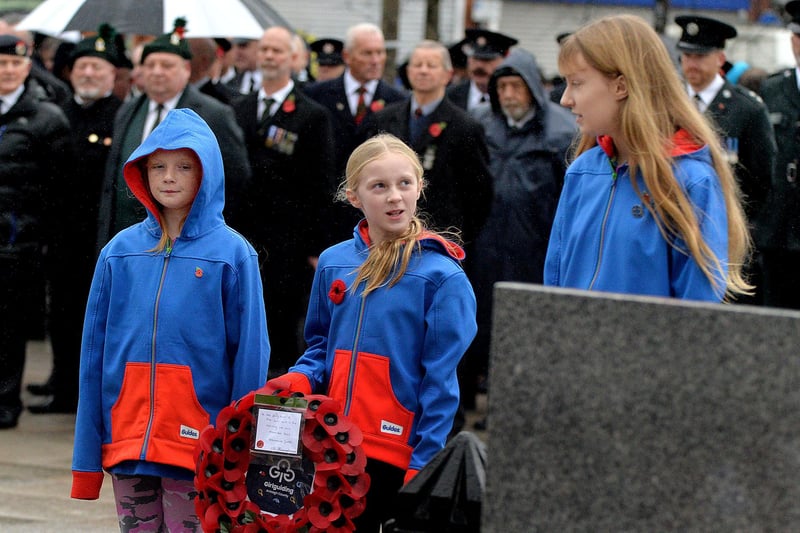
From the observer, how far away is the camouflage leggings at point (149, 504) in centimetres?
476

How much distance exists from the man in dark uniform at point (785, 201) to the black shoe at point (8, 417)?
4958 millimetres

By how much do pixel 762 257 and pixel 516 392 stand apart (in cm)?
635

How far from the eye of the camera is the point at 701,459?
9.84 ft

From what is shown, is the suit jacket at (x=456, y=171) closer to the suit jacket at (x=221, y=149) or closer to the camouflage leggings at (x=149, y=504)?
the suit jacket at (x=221, y=149)

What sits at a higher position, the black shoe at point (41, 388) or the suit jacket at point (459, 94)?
the suit jacket at point (459, 94)

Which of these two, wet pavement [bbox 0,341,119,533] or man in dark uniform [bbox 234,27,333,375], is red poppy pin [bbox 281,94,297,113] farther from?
wet pavement [bbox 0,341,119,533]

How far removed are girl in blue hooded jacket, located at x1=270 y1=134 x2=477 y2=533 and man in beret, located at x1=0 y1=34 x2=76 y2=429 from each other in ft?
15.6

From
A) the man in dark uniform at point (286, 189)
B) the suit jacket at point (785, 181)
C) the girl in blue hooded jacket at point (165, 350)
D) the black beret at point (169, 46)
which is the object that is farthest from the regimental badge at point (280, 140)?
the girl in blue hooded jacket at point (165, 350)

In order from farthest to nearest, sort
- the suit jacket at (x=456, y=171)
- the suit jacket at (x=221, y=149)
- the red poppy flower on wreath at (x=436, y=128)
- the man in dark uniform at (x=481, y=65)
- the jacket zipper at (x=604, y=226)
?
the man in dark uniform at (x=481, y=65)
the red poppy flower on wreath at (x=436, y=128)
the suit jacket at (x=456, y=171)
the suit jacket at (x=221, y=149)
the jacket zipper at (x=604, y=226)

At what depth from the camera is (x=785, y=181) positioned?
885 cm

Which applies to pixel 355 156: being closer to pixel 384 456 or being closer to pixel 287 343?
pixel 384 456

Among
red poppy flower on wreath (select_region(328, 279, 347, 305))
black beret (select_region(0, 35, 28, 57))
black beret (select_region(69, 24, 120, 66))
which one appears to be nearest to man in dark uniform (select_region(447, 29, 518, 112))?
black beret (select_region(69, 24, 120, 66))

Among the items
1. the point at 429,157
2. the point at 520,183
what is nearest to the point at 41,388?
the point at 429,157

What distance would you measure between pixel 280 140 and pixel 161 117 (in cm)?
101
